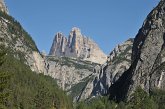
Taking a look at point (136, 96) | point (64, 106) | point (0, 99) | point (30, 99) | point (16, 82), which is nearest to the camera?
point (0, 99)

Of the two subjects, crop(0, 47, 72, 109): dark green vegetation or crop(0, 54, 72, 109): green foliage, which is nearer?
crop(0, 47, 72, 109): dark green vegetation

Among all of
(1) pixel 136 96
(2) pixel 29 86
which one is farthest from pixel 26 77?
(1) pixel 136 96

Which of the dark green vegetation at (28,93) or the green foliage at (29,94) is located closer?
the dark green vegetation at (28,93)

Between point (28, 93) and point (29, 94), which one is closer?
point (28, 93)

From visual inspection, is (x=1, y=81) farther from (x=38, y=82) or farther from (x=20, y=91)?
(x=38, y=82)

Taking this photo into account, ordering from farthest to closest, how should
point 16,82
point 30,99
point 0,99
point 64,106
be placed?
point 64,106, point 16,82, point 30,99, point 0,99

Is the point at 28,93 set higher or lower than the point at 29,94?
higher

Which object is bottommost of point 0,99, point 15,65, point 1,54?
point 0,99

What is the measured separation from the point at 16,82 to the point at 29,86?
10699mm

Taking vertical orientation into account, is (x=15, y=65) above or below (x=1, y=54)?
above

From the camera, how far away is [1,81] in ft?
119

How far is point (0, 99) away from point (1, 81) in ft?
5.15

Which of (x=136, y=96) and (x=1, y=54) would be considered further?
(x=136, y=96)

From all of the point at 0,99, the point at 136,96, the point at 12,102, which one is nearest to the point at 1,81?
the point at 0,99
